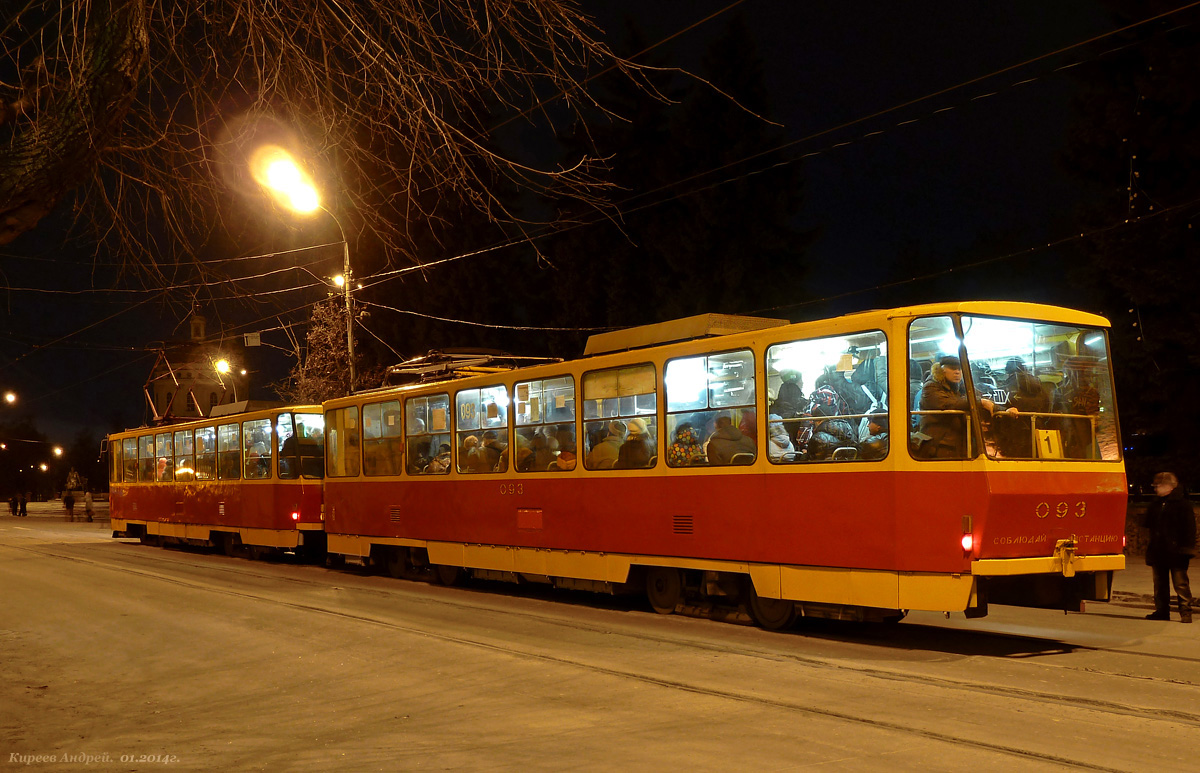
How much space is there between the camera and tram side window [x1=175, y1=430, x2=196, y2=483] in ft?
91.9

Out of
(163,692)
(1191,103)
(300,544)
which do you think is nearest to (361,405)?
(300,544)

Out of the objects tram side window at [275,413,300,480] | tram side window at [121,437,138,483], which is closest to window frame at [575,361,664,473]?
tram side window at [275,413,300,480]

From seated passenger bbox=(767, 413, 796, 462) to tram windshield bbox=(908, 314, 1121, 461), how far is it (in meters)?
1.53

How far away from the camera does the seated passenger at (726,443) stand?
40.0 ft

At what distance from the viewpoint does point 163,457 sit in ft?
97.9

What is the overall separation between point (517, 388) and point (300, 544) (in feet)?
30.5

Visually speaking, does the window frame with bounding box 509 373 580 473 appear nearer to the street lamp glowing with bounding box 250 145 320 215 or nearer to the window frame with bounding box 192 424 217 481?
the street lamp glowing with bounding box 250 145 320 215

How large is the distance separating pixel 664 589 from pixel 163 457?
802 inches

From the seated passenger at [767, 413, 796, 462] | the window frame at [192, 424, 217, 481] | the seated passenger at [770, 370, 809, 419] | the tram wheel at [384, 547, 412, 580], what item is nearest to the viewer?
the seated passenger at [770, 370, 809, 419]

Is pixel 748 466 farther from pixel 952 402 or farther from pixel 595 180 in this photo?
pixel 595 180

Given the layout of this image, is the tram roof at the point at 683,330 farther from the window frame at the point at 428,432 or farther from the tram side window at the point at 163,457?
the tram side window at the point at 163,457

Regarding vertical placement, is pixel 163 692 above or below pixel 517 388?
below

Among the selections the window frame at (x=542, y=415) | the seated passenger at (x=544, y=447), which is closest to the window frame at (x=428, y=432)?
the window frame at (x=542, y=415)

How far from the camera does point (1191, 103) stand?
24516mm
